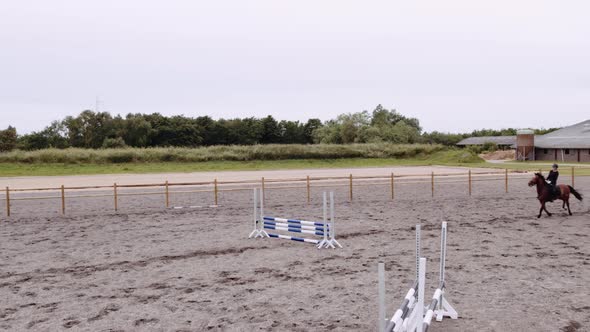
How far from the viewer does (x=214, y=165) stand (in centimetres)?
4978

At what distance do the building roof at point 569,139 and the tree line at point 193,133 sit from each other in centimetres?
2326

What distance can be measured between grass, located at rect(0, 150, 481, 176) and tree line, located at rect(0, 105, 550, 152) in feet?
58.9

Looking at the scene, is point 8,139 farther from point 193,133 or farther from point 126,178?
point 126,178

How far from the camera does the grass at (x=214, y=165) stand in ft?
143

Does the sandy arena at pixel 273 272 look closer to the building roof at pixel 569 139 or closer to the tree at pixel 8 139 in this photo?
the building roof at pixel 569 139

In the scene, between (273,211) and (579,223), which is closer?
(579,223)

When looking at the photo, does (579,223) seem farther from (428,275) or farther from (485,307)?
(485,307)

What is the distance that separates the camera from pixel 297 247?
12.0m

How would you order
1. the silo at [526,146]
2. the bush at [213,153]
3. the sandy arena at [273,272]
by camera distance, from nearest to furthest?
the sandy arena at [273,272] → the bush at [213,153] → the silo at [526,146]

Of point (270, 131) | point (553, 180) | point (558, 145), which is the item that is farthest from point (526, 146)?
point (553, 180)

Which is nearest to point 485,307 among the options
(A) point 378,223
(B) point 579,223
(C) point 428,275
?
(C) point 428,275

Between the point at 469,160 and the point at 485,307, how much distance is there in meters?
50.0

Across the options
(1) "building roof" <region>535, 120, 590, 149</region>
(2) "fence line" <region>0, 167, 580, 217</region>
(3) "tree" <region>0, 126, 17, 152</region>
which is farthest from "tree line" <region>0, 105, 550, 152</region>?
(2) "fence line" <region>0, 167, 580, 217</region>

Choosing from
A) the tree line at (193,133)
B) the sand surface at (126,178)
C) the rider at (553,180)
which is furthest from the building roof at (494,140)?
the rider at (553,180)
